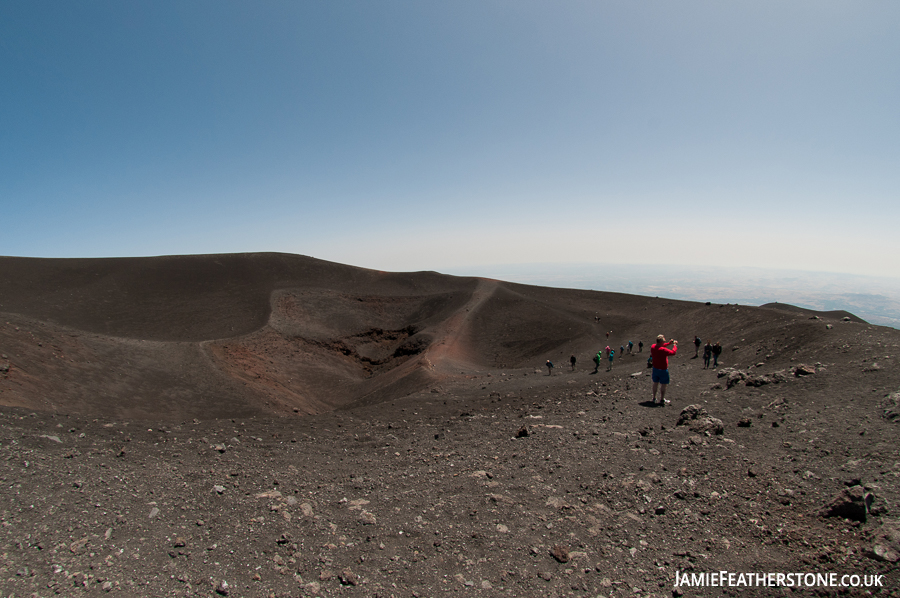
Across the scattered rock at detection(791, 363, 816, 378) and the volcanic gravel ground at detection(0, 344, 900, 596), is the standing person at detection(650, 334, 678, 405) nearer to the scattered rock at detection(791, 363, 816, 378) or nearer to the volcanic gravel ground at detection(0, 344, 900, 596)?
the volcanic gravel ground at detection(0, 344, 900, 596)

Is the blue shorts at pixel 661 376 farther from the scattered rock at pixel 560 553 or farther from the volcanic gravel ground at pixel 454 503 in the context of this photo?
the scattered rock at pixel 560 553

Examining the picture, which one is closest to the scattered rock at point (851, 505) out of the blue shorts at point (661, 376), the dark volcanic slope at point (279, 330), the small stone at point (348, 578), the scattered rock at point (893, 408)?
the scattered rock at point (893, 408)

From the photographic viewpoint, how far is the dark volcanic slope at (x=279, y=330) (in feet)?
43.4

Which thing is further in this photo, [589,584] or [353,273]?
[353,273]

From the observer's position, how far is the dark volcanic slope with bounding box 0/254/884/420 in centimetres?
1322

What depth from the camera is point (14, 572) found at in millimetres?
3484

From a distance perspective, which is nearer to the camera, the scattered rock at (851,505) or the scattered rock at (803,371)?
the scattered rock at (851,505)

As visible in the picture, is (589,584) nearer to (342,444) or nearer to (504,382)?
(342,444)

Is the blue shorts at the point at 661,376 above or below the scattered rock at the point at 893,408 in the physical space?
below

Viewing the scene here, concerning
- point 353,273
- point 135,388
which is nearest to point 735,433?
point 135,388

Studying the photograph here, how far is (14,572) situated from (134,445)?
12.5ft

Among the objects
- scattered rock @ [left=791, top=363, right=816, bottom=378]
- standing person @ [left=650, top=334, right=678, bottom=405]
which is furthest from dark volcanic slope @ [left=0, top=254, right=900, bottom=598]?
standing person @ [left=650, top=334, right=678, bottom=405]

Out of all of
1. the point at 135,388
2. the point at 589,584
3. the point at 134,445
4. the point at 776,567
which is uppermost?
the point at 776,567

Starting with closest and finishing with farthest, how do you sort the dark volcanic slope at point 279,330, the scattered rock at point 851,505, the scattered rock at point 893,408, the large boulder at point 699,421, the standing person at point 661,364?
the scattered rock at point 851,505 < the scattered rock at point 893,408 < the large boulder at point 699,421 < the standing person at point 661,364 < the dark volcanic slope at point 279,330
